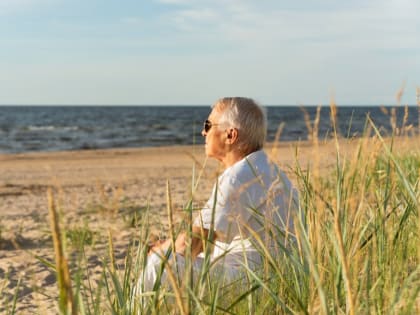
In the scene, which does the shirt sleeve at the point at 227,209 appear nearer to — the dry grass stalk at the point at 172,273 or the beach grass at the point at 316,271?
the beach grass at the point at 316,271

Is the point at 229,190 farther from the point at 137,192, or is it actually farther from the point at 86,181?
the point at 86,181

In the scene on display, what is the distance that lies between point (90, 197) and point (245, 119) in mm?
6922

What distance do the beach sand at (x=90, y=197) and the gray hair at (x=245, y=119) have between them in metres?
0.10

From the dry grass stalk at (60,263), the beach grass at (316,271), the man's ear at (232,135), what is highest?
the man's ear at (232,135)

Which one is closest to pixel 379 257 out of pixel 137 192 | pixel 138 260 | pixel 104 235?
pixel 138 260

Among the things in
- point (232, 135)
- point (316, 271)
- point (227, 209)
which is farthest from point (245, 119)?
point (316, 271)

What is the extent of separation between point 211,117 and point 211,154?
0.18 m

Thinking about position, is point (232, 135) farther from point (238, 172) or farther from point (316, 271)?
point (316, 271)

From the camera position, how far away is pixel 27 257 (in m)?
5.55

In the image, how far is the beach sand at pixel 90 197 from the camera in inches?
84.0

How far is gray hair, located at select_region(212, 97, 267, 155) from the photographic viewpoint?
2.91 meters

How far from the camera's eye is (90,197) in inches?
373

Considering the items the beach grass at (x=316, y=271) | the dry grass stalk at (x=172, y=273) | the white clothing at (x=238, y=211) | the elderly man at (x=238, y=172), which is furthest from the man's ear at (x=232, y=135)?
the dry grass stalk at (x=172, y=273)

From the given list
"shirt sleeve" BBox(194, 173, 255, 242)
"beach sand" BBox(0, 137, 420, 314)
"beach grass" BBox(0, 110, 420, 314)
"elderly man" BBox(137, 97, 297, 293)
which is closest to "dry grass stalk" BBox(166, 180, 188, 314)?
"beach grass" BBox(0, 110, 420, 314)
